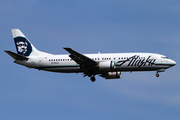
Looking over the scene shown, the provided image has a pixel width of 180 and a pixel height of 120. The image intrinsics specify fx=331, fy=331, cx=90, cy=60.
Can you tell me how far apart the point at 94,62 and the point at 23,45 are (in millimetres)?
14753

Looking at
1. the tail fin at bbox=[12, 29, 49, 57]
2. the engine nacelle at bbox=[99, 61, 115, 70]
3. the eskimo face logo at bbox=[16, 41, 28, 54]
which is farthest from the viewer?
the eskimo face logo at bbox=[16, 41, 28, 54]

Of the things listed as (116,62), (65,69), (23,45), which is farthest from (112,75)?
(23,45)

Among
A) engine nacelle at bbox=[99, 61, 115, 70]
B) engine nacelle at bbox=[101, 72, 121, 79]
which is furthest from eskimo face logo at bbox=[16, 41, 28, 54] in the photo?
engine nacelle at bbox=[99, 61, 115, 70]

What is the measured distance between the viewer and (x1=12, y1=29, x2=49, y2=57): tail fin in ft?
188

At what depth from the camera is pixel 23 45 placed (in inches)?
2302

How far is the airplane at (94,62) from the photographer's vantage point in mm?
50625

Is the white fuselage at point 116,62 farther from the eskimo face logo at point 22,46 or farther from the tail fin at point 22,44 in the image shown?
the eskimo face logo at point 22,46

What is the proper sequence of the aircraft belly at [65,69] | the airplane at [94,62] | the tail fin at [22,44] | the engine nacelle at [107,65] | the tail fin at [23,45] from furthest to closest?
the tail fin at [22,44] < the tail fin at [23,45] < the aircraft belly at [65,69] < the airplane at [94,62] < the engine nacelle at [107,65]

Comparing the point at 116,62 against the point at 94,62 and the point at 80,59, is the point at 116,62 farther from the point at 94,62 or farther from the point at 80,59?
the point at 80,59

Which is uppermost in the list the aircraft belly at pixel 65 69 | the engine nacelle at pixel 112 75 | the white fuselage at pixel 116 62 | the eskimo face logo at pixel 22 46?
the eskimo face logo at pixel 22 46

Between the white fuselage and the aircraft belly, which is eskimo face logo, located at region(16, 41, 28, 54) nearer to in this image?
the white fuselage

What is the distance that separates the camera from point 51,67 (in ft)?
178

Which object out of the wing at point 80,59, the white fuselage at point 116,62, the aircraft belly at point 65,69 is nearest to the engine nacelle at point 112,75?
the white fuselage at point 116,62

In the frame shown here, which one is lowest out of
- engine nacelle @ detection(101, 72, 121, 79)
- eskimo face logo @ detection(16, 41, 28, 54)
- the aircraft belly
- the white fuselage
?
engine nacelle @ detection(101, 72, 121, 79)
